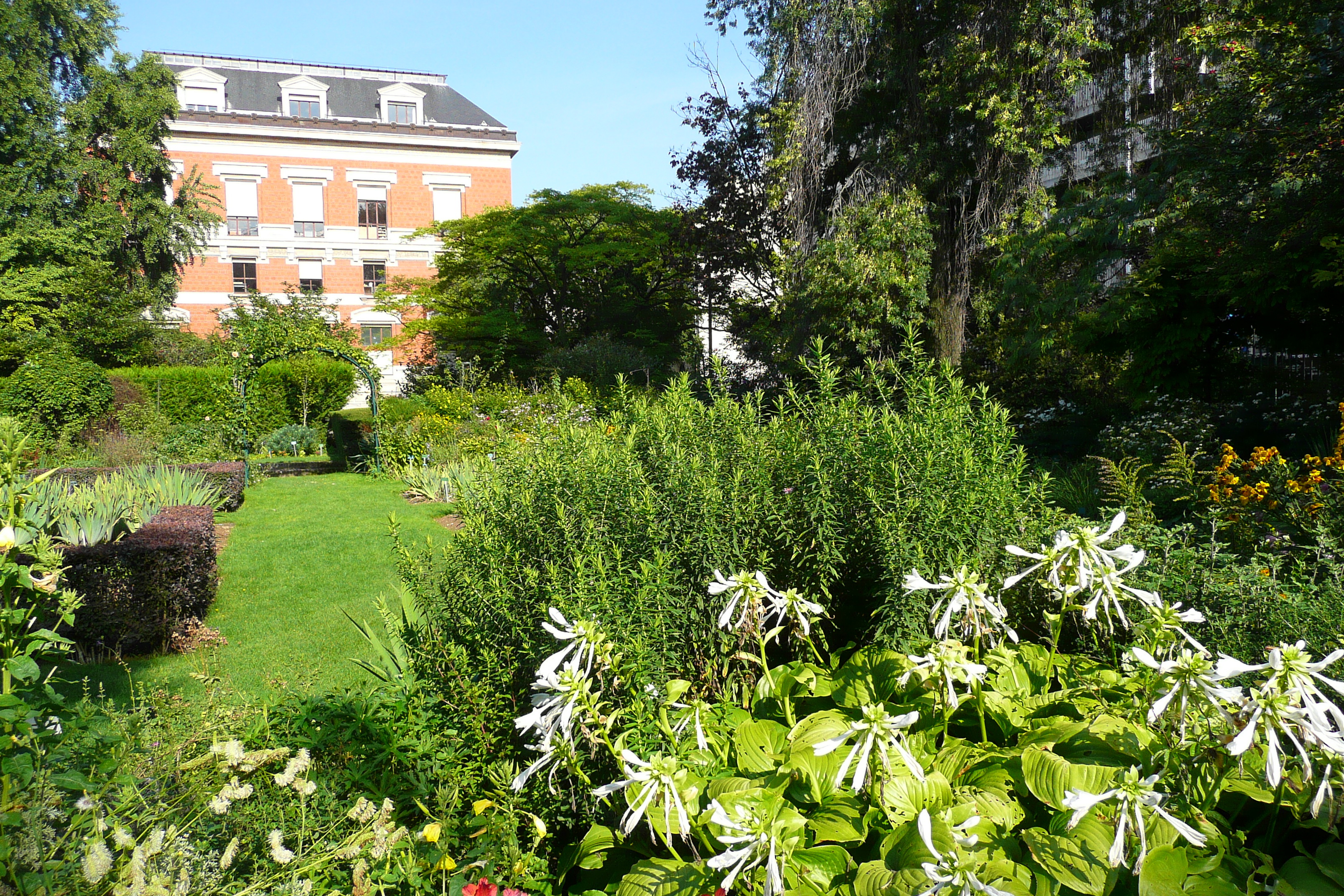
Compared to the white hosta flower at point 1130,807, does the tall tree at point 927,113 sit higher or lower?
higher

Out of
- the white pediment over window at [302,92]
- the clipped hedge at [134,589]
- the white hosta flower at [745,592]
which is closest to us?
the white hosta flower at [745,592]

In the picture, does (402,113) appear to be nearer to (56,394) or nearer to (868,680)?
(56,394)

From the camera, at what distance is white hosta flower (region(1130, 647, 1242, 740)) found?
4.91 feet

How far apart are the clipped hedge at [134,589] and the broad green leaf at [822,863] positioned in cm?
491

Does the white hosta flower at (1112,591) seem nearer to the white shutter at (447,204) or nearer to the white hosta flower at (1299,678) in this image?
the white hosta flower at (1299,678)

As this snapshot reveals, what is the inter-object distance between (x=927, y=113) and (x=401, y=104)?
26620mm

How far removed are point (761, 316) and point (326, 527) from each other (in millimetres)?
8668

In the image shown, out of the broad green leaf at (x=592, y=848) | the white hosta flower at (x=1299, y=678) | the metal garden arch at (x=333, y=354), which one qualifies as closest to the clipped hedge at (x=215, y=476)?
the metal garden arch at (x=333, y=354)

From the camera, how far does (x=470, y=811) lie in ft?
8.18

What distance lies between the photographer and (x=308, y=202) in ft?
102

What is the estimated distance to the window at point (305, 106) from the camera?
3200cm

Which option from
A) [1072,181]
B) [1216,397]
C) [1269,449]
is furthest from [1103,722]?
[1072,181]

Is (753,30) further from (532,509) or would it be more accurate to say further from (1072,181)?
(532,509)

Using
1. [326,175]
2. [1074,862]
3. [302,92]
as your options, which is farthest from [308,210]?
[1074,862]
